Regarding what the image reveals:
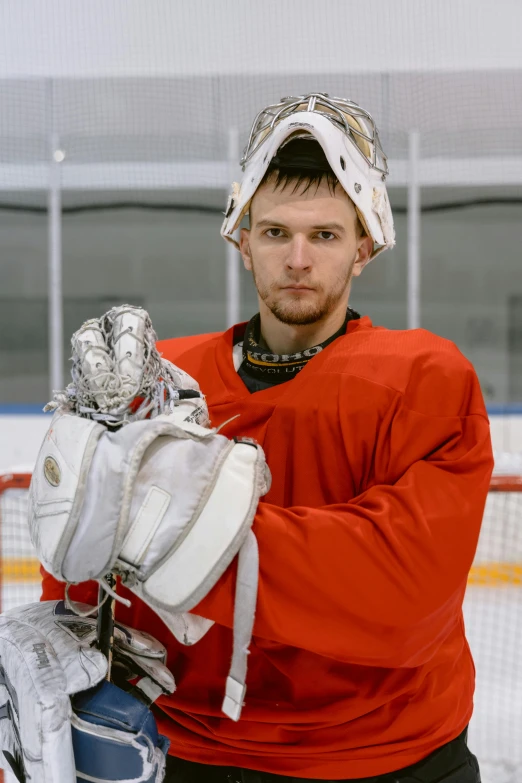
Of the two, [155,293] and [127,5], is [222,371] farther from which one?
[155,293]

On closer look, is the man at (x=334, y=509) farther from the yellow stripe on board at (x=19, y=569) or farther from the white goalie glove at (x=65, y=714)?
the yellow stripe on board at (x=19, y=569)

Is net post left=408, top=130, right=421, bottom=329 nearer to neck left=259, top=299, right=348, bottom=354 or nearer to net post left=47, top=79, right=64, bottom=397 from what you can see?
net post left=47, top=79, right=64, bottom=397

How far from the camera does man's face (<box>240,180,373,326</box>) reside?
1087 mm

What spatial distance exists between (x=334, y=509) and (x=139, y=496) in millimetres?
244

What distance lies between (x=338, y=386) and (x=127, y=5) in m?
3.13

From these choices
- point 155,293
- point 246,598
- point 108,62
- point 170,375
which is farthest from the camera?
point 155,293

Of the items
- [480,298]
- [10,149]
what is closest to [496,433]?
[480,298]

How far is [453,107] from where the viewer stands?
13.2 feet

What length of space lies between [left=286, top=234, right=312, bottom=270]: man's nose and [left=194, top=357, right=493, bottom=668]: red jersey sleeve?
34 cm

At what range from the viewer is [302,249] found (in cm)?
108

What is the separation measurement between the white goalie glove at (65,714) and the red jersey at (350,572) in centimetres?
16

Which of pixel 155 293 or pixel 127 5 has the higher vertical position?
pixel 127 5

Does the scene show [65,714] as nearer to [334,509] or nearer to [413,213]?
[334,509]

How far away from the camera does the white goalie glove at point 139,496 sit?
30.6 inches
